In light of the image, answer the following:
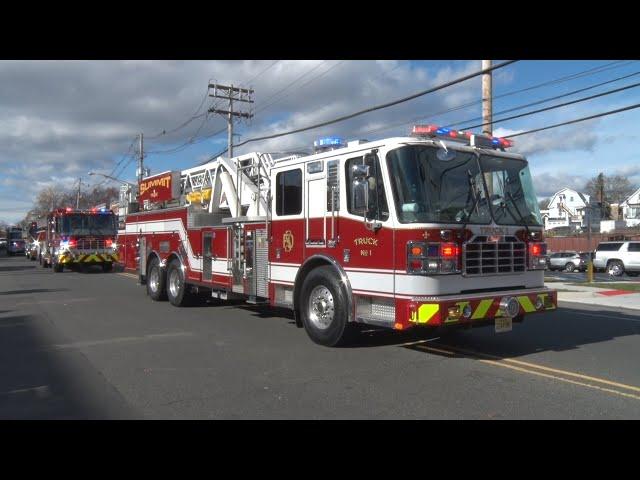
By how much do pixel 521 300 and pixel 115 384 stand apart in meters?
4.98

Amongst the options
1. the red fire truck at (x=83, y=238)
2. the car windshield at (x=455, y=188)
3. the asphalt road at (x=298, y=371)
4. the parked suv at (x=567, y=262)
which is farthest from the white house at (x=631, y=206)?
the car windshield at (x=455, y=188)

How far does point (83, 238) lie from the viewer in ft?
84.4

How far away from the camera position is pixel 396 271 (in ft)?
22.5

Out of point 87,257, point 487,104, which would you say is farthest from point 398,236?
point 87,257

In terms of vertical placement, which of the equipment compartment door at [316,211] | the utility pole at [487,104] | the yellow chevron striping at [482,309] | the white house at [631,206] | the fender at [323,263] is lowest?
the yellow chevron striping at [482,309]

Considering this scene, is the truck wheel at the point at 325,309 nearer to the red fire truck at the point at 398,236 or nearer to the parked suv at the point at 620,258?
the red fire truck at the point at 398,236

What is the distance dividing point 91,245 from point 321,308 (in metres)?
20.6

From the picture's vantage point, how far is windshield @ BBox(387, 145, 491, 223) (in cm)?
678

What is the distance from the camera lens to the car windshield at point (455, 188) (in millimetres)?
Result: 6812

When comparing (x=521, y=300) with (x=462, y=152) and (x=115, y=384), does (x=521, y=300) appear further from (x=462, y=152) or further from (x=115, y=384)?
(x=115, y=384)

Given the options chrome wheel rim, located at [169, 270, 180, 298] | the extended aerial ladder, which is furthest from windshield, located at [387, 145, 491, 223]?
chrome wheel rim, located at [169, 270, 180, 298]

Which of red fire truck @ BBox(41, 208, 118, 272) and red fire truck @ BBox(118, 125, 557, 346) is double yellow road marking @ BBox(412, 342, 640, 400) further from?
red fire truck @ BBox(41, 208, 118, 272)

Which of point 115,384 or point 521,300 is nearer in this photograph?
point 115,384
